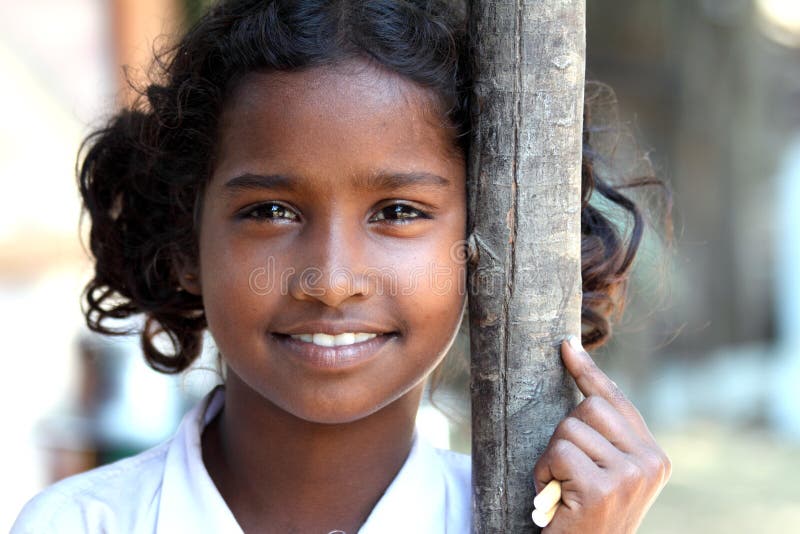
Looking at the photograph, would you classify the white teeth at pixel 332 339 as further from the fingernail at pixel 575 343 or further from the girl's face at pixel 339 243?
the fingernail at pixel 575 343

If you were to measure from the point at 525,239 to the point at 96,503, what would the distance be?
2.71 feet

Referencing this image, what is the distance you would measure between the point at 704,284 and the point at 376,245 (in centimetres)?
910

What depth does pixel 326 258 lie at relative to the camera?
1.41 meters

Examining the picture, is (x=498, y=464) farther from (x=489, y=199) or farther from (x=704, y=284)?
(x=704, y=284)

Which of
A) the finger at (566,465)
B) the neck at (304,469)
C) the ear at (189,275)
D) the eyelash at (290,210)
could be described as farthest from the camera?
the ear at (189,275)

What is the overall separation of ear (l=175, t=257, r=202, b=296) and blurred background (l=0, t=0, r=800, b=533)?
26 cm

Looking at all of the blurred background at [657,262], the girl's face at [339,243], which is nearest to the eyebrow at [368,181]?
the girl's face at [339,243]

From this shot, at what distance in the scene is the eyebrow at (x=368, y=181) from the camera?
1.46 meters

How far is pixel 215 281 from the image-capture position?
5.02 feet

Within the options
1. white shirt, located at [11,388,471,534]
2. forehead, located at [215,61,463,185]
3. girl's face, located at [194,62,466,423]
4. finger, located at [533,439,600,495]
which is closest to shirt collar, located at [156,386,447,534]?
white shirt, located at [11,388,471,534]

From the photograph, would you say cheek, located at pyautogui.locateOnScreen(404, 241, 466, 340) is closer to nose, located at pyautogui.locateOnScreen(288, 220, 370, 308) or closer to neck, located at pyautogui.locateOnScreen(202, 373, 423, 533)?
nose, located at pyautogui.locateOnScreen(288, 220, 370, 308)

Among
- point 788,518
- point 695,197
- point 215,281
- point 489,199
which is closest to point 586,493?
point 489,199

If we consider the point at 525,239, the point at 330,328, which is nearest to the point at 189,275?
the point at 330,328

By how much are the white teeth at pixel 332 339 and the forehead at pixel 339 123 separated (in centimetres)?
25
